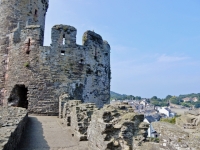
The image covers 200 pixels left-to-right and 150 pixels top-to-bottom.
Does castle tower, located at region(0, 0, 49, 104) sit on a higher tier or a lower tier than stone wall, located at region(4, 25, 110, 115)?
higher

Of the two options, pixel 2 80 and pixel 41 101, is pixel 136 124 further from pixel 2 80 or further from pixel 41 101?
pixel 2 80

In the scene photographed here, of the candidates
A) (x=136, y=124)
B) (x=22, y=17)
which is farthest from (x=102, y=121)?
(x=22, y=17)

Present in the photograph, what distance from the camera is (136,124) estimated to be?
3.96 meters

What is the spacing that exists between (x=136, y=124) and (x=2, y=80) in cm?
1149

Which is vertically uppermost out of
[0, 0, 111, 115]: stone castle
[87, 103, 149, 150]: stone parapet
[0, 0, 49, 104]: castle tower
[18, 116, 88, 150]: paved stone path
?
[0, 0, 49, 104]: castle tower

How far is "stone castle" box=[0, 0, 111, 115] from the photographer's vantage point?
456 inches

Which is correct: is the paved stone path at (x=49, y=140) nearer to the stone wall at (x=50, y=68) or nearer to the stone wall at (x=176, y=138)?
the stone wall at (x=176, y=138)

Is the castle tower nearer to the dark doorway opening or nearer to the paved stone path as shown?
the dark doorway opening

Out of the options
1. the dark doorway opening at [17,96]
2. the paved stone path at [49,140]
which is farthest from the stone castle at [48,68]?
the paved stone path at [49,140]

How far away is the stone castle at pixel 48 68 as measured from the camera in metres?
11.6

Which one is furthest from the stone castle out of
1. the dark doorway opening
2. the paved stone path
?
the paved stone path

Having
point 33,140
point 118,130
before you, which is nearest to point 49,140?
point 33,140

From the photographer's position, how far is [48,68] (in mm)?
11719

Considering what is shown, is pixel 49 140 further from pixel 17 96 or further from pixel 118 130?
pixel 17 96
